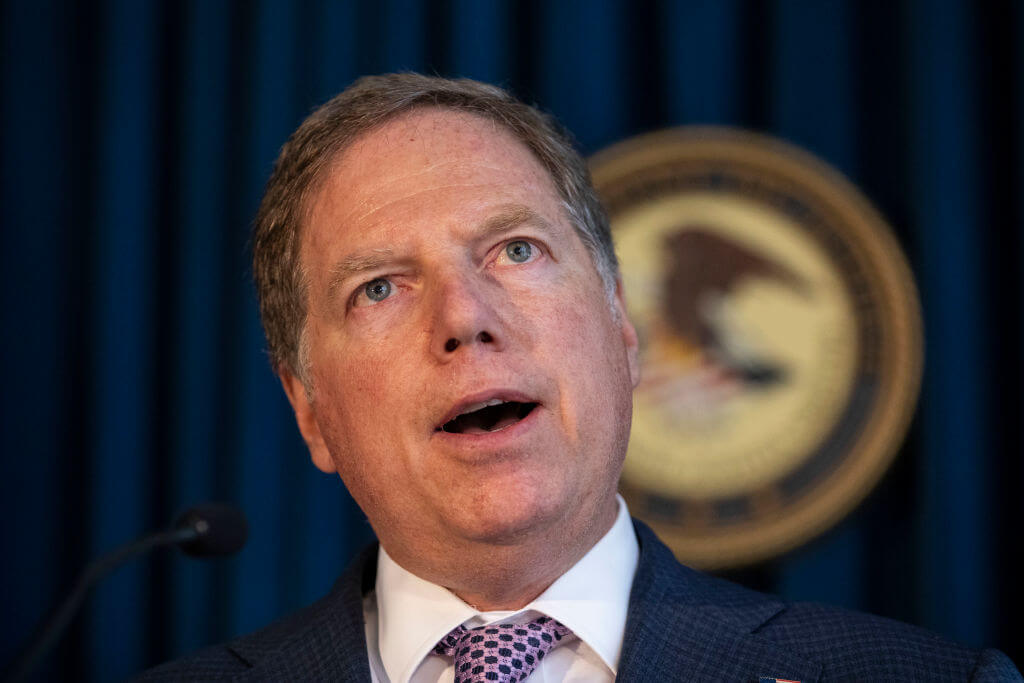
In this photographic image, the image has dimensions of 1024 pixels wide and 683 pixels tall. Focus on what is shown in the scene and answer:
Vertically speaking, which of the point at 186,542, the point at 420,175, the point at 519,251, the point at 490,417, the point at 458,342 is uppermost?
the point at 420,175

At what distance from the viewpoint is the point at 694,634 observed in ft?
4.92

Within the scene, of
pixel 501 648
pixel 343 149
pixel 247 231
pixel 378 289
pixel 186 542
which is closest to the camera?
pixel 186 542

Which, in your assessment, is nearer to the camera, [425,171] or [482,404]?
[482,404]

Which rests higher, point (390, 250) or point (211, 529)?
point (390, 250)

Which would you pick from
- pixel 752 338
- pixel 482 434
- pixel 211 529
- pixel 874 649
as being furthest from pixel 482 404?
pixel 752 338

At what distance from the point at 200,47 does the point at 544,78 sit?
834 mm

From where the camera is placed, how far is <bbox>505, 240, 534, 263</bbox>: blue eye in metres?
1.55

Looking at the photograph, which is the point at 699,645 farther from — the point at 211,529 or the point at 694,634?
the point at 211,529

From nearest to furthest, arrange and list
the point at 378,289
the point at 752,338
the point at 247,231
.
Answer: the point at 378,289 → the point at 752,338 → the point at 247,231

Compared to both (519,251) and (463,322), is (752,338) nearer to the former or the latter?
(519,251)

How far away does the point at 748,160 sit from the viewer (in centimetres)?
231

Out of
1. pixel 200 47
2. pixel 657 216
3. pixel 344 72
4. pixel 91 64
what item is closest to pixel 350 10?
pixel 344 72

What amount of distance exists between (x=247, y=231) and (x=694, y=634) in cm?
149

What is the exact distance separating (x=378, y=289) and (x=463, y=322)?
0.22 m
